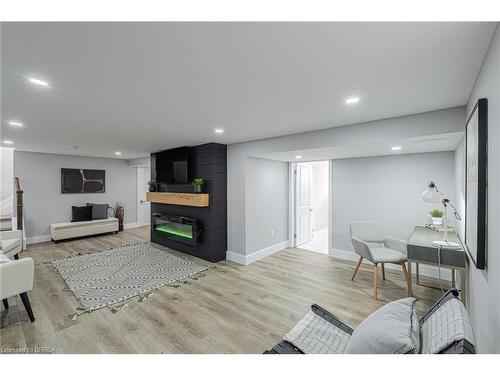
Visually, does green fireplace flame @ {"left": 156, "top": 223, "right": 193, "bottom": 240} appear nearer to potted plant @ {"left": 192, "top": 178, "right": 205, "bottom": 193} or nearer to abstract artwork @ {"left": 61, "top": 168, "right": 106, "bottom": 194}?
potted plant @ {"left": 192, "top": 178, "right": 205, "bottom": 193}

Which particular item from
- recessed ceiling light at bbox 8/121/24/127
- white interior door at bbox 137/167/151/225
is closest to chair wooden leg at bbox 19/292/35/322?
recessed ceiling light at bbox 8/121/24/127

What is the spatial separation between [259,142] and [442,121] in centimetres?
246

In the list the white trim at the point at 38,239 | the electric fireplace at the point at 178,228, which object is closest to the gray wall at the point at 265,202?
the electric fireplace at the point at 178,228

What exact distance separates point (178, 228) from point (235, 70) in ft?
13.7

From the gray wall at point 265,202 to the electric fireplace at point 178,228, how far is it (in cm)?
107

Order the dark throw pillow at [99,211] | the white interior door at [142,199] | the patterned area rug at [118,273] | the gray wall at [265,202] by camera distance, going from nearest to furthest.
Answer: the patterned area rug at [118,273] < the gray wall at [265,202] < the dark throw pillow at [99,211] < the white interior door at [142,199]

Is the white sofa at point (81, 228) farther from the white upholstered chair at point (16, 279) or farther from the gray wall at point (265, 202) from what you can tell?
the gray wall at point (265, 202)

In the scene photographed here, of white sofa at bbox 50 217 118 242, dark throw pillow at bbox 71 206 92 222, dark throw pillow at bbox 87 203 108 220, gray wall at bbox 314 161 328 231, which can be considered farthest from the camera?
gray wall at bbox 314 161 328 231

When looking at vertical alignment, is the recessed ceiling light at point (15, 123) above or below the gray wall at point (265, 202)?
above

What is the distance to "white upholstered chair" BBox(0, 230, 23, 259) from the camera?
3605 millimetres

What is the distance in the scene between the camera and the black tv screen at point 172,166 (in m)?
4.72

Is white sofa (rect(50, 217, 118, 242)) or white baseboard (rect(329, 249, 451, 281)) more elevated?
white sofa (rect(50, 217, 118, 242))

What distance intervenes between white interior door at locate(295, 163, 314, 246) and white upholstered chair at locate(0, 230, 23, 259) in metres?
5.31
